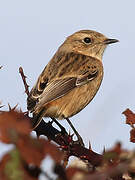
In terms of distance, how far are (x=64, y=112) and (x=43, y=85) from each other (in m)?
0.59

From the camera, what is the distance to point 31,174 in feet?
4.45

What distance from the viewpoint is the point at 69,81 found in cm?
760

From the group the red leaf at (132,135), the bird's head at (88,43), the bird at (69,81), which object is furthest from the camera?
the bird's head at (88,43)

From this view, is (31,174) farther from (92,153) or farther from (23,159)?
(92,153)

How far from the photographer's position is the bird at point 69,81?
665cm

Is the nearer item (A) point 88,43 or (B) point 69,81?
(B) point 69,81

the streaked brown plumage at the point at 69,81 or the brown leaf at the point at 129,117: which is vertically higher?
the brown leaf at the point at 129,117

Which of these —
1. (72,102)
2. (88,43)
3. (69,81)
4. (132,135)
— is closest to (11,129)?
(132,135)

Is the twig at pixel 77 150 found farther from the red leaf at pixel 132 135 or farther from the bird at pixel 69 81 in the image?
the bird at pixel 69 81

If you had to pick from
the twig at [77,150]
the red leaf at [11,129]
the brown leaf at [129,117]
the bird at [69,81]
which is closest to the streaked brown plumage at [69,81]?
the bird at [69,81]

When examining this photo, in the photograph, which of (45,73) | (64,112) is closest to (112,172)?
(64,112)

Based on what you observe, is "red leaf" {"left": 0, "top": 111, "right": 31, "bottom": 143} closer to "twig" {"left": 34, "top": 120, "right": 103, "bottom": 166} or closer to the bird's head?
"twig" {"left": 34, "top": 120, "right": 103, "bottom": 166}

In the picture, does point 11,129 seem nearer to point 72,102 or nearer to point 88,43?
point 72,102

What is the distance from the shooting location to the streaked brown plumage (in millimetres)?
6664
